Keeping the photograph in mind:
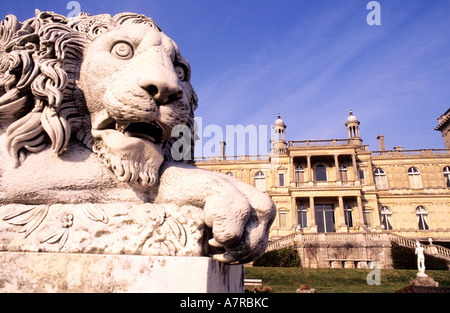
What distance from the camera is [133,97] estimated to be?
4.12 feet

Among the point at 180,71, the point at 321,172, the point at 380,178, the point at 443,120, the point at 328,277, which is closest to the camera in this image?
the point at 180,71

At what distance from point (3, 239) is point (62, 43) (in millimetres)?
916

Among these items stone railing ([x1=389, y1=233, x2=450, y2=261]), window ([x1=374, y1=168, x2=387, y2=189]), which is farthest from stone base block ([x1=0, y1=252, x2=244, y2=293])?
window ([x1=374, y1=168, x2=387, y2=189])

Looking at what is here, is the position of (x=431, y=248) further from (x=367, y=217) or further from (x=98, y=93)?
(x=98, y=93)

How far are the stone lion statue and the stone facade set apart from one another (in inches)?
980

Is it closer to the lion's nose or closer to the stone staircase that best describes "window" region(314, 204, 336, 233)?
the stone staircase

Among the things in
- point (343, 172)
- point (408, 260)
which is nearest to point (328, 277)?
point (408, 260)

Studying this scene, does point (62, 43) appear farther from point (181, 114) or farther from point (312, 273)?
point (312, 273)

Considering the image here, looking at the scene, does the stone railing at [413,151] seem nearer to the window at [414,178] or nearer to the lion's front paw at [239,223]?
the window at [414,178]

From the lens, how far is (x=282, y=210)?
27.6 meters

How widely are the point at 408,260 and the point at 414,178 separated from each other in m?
12.7

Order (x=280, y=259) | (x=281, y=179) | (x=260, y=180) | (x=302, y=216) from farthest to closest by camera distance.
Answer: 1. (x=260, y=180)
2. (x=281, y=179)
3. (x=302, y=216)
4. (x=280, y=259)

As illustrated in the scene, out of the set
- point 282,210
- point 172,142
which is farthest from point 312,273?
point 172,142

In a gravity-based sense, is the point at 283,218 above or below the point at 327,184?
below
